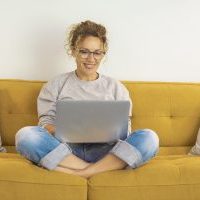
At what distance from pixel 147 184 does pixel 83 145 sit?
403mm

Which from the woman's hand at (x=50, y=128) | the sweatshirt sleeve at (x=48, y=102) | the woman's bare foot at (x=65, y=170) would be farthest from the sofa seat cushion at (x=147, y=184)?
the sweatshirt sleeve at (x=48, y=102)

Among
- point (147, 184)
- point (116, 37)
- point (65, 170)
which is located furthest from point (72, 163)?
point (116, 37)

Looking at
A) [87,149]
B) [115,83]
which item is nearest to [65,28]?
[115,83]

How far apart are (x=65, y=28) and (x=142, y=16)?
0.46 meters

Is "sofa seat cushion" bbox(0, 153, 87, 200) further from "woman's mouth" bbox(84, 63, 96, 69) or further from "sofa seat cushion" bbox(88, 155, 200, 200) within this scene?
"woman's mouth" bbox(84, 63, 96, 69)

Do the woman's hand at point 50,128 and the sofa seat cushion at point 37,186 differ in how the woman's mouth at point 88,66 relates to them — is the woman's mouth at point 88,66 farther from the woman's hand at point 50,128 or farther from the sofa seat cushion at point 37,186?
the sofa seat cushion at point 37,186

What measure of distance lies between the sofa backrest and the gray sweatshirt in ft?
0.39

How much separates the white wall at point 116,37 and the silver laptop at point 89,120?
0.80 meters

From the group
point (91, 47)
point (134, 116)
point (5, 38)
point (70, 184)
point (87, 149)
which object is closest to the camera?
point (70, 184)

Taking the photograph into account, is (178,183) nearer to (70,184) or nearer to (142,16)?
(70,184)

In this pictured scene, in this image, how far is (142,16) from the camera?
236 cm

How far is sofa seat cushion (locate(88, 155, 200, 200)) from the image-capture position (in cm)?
150

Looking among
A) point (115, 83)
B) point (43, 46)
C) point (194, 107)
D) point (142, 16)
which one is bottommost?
point (194, 107)

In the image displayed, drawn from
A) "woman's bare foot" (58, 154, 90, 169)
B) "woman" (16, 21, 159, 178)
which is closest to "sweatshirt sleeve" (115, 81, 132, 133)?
"woman" (16, 21, 159, 178)
